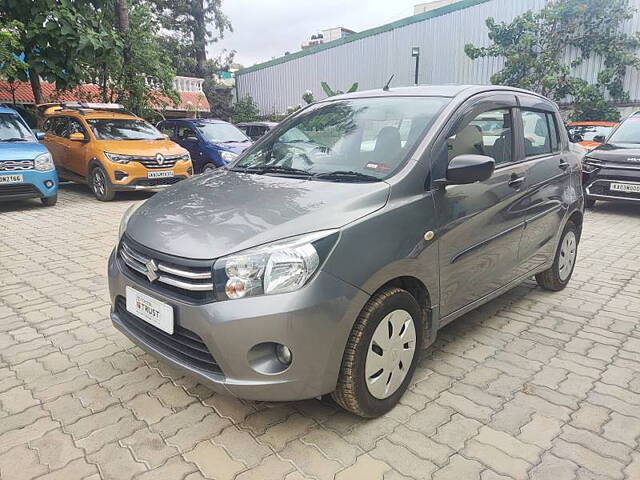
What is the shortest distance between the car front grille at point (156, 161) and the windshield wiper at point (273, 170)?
19.4 ft

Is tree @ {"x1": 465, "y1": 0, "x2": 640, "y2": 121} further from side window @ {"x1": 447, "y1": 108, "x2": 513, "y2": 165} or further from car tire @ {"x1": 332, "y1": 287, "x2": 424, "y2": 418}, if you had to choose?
car tire @ {"x1": 332, "y1": 287, "x2": 424, "y2": 418}

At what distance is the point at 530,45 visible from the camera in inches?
574

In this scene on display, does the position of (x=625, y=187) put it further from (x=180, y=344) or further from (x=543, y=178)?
(x=180, y=344)

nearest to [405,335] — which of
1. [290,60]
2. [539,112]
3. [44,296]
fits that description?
[539,112]

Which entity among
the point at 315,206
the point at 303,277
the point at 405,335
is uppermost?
the point at 315,206

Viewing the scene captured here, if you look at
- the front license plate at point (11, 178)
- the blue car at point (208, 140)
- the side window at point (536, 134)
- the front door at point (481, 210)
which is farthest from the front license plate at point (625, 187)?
the front license plate at point (11, 178)

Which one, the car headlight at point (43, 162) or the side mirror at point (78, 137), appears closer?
the car headlight at point (43, 162)

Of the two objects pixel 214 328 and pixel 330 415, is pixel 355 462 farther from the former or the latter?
pixel 214 328

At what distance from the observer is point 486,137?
3240 mm

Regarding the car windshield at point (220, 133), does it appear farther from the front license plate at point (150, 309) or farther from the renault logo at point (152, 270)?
the renault logo at point (152, 270)

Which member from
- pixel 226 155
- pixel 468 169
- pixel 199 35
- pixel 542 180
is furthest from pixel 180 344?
pixel 199 35

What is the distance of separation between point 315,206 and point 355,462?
120 cm

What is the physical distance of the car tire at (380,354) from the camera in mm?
2287

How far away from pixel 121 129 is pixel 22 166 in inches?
92.7
